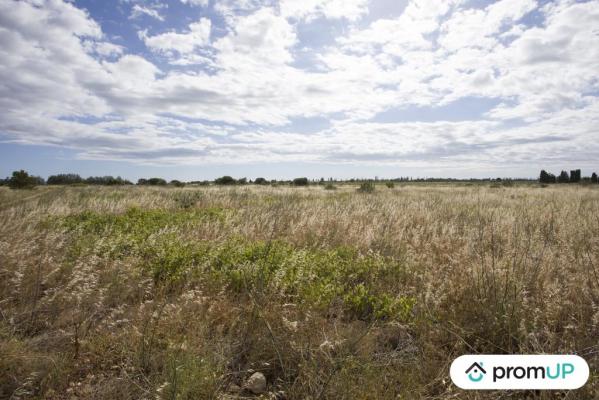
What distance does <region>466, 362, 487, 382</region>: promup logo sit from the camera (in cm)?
233

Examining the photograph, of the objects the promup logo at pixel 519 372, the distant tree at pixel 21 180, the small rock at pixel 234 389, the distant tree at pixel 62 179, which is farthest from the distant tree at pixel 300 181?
the small rock at pixel 234 389

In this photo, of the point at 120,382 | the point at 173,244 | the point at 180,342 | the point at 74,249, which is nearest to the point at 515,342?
the point at 180,342

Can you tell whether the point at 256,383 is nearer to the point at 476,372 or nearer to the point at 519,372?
the point at 476,372

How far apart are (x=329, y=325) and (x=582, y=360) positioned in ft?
6.62

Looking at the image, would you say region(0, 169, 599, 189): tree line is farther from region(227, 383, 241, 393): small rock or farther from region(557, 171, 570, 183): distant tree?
region(227, 383, 241, 393): small rock

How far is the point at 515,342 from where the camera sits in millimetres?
2730

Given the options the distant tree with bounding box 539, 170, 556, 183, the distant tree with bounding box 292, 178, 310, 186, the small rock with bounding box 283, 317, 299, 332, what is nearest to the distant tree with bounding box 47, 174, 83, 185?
the distant tree with bounding box 292, 178, 310, 186

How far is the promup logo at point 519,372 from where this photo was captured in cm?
222

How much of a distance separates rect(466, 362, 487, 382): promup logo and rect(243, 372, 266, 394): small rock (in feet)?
5.34

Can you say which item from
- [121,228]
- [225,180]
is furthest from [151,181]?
[121,228]

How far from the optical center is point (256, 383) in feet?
7.61

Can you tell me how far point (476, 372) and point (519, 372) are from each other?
0.38 m

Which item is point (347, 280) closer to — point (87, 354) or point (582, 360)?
point (582, 360)

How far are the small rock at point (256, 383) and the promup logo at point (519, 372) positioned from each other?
147 centimetres
